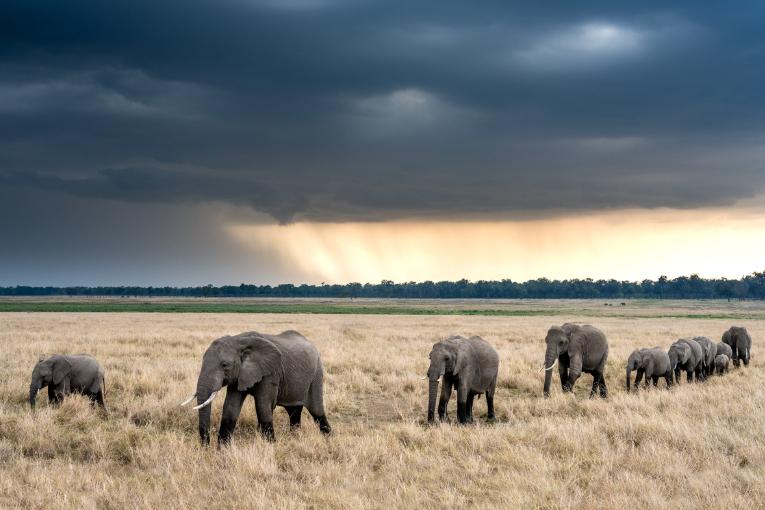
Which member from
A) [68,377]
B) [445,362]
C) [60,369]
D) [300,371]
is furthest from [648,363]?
[60,369]

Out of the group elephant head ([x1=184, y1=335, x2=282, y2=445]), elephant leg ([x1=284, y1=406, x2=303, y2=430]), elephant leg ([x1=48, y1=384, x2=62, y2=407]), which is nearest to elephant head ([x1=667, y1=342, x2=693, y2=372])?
elephant leg ([x1=284, y1=406, x2=303, y2=430])

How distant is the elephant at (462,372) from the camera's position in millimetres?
13477

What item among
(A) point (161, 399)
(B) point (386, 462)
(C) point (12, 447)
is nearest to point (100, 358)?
(A) point (161, 399)

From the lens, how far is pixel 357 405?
16344mm

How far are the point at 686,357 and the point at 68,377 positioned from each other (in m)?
18.6

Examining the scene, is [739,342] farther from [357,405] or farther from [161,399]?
[161,399]

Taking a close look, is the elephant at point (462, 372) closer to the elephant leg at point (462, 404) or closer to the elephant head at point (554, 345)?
the elephant leg at point (462, 404)

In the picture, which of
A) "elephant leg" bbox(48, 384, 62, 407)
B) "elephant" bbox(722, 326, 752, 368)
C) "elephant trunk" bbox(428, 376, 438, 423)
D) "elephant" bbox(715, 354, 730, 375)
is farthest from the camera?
"elephant" bbox(722, 326, 752, 368)

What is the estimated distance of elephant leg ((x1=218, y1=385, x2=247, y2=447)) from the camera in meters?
10.6

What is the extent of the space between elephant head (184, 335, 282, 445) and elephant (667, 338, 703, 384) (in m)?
15.1

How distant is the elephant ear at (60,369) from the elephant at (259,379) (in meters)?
5.31

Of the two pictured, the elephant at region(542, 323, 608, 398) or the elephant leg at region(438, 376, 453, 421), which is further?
the elephant at region(542, 323, 608, 398)

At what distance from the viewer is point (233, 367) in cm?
1065

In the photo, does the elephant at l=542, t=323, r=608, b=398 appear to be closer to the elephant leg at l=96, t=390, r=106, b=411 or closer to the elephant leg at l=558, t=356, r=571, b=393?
the elephant leg at l=558, t=356, r=571, b=393
